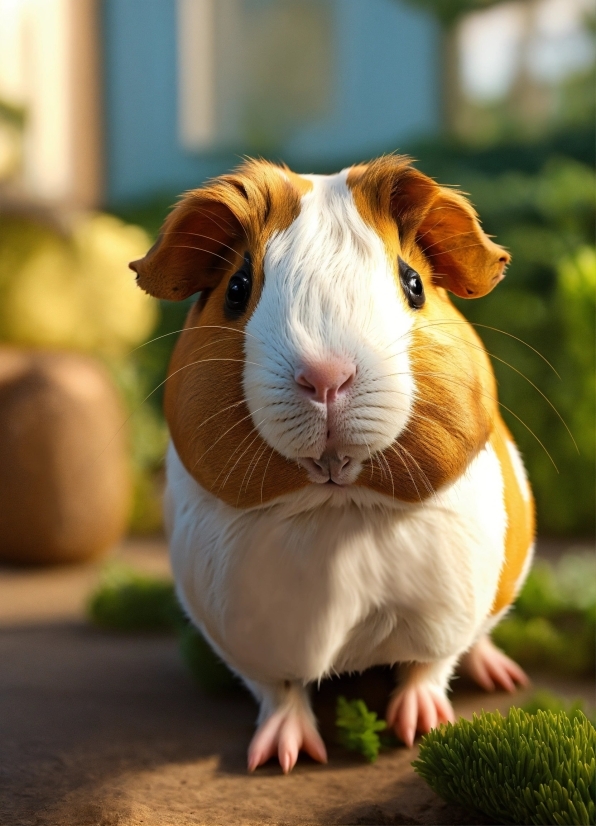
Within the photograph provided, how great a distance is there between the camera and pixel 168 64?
475 centimetres

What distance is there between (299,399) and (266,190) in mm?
336

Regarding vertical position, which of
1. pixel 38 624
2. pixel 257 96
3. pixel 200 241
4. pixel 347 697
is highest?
pixel 200 241

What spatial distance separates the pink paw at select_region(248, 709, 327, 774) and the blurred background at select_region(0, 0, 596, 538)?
1.93 meters

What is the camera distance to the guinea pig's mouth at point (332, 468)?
108 centimetres

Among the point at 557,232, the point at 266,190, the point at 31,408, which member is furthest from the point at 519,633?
the point at 557,232

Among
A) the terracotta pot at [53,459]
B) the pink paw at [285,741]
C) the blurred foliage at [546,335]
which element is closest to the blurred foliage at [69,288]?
the terracotta pot at [53,459]

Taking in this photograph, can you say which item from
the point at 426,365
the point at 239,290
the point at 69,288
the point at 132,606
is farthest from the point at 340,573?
the point at 69,288

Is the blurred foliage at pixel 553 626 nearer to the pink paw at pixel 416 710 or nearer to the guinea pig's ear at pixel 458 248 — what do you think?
the pink paw at pixel 416 710

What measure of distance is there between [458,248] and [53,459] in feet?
6.63

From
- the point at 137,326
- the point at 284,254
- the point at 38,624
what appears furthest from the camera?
the point at 137,326

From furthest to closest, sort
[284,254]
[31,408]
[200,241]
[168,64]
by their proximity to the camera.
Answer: [168,64]
[31,408]
[200,241]
[284,254]

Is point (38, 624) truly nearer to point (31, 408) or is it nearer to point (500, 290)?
point (31, 408)

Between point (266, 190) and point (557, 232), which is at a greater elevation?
point (266, 190)

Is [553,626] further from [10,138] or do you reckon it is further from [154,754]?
[10,138]
